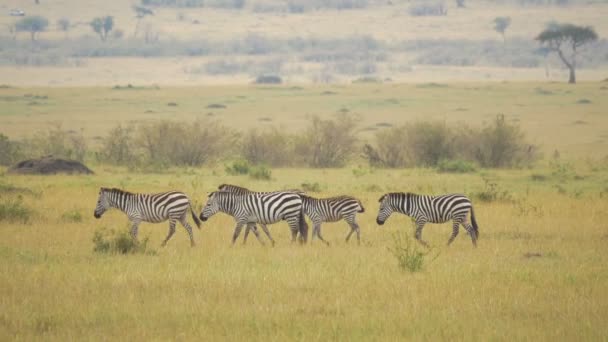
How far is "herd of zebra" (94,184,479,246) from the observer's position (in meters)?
13.6

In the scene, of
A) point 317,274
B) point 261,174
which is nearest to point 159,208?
point 317,274

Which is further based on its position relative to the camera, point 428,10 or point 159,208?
point 428,10

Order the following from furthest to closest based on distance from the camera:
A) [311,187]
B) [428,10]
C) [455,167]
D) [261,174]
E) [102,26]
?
[428,10] → [102,26] → [455,167] → [261,174] → [311,187]

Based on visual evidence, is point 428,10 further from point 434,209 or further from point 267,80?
point 434,209

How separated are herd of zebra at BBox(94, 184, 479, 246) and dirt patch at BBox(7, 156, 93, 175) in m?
13.3

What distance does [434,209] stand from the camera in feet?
45.2

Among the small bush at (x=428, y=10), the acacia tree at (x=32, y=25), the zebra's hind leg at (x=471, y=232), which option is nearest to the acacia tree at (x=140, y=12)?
the acacia tree at (x=32, y=25)

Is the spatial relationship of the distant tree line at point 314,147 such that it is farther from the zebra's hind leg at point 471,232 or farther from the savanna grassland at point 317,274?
the zebra's hind leg at point 471,232

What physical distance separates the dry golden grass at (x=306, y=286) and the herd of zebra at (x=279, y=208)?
0.39 meters

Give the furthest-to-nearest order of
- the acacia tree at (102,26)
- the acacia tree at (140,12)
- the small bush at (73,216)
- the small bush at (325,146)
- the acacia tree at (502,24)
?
the acacia tree at (140,12) < the acacia tree at (502,24) < the acacia tree at (102,26) < the small bush at (325,146) < the small bush at (73,216)

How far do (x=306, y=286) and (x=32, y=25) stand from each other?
100m

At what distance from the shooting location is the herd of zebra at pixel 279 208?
44.7 ft

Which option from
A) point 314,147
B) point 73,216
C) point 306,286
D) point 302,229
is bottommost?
point 306,286

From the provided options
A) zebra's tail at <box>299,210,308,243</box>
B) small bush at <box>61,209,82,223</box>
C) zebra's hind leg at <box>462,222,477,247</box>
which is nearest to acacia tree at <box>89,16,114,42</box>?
small bush at <box>61,209,82,223</box>
